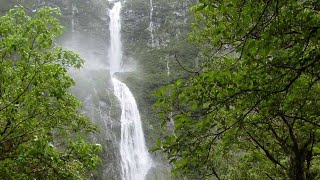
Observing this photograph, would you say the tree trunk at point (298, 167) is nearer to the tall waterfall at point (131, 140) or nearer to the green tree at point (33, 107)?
the green tree at point (33, 107)

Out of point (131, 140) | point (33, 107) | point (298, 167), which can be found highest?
point (131, 140)

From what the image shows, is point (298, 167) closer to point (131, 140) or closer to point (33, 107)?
point (33, 107)

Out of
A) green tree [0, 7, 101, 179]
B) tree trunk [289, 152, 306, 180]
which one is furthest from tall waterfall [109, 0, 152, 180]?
tree trunk [289, 152, 306, 180]

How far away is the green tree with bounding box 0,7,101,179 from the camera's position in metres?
7.87

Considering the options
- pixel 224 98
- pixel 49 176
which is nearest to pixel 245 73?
pixel 224 98

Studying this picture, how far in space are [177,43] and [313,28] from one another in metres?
44.8

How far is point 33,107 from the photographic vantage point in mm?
8375

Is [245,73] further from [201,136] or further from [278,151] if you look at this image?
[278,151]

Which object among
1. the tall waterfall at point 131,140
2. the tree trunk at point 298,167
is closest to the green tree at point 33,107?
the tree trunk at point 298,167

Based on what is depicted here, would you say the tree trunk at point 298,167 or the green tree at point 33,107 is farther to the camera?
the tree trunk at point 298,167

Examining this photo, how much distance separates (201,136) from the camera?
14.4 feet

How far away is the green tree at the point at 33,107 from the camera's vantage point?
7.87 metres

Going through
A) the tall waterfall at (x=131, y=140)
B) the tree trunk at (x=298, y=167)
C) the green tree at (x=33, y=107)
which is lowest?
the tree trunk at (x=298, y=167)

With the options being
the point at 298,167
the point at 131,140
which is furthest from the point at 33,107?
the point at 131,140
